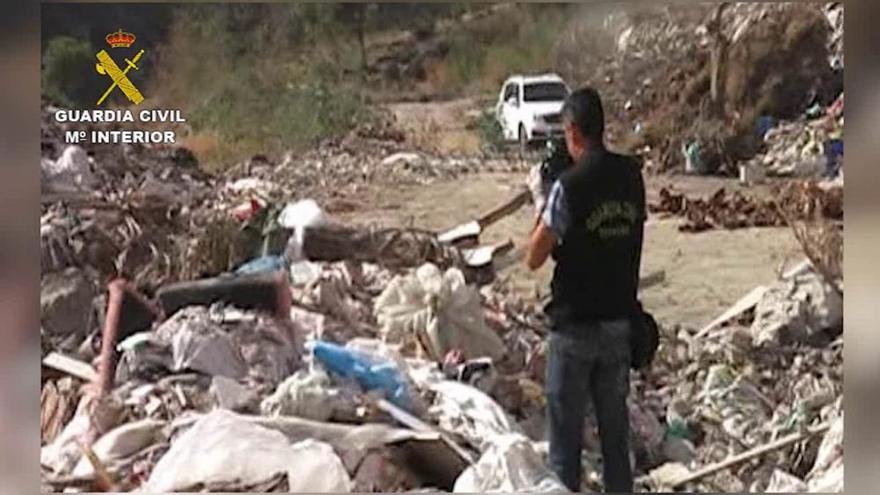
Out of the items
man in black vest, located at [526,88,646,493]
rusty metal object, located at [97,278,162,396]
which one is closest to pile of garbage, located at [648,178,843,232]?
man in black vest, located at [526,88,646,493]

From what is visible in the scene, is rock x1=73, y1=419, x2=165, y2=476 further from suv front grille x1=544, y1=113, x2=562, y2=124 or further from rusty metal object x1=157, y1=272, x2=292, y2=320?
suv front grille x1=544, y1=113, x2=562, y2=124

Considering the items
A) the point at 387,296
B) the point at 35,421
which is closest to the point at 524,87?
the point at 387,296

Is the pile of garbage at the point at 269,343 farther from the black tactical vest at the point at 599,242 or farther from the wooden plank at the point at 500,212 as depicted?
the black tactical vest at the point at 599,242

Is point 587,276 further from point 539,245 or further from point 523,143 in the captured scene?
point 523,143

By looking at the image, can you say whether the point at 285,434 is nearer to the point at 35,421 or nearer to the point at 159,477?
the point at 159,477

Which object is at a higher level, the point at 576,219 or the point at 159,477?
the point at 576,219

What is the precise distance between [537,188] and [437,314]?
21.0 inches

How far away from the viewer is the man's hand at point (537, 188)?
16.7 ft

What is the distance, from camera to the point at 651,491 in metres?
5.17

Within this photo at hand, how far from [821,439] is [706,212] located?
0.86 m

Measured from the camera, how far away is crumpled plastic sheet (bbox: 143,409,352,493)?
199 inches

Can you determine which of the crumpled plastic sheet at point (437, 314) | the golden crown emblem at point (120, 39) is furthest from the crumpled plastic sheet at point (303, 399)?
the golden crown emblem at point (120, 39)

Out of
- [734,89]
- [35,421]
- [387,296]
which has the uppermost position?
[734,89]

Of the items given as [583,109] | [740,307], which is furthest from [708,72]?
[740,307]
